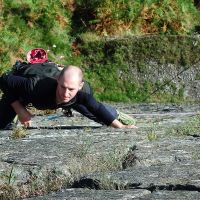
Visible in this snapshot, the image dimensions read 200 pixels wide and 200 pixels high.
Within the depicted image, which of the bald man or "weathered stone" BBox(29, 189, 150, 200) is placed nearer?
"weathered stone" BBox(29, 189, 150, 200)

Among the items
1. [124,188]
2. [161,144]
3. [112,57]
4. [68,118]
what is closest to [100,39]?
[112,57]

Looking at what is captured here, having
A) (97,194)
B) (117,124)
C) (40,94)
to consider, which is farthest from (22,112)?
(97,194)

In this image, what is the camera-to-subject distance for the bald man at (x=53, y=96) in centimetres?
689

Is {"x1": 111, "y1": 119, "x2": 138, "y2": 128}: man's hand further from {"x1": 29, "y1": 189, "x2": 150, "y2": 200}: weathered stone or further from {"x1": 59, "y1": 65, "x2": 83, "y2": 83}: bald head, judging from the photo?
{"x1": 29, "y1": 189, "x2": 150, "y2": 200}: weathered stone

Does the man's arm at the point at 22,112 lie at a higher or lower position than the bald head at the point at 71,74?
lower

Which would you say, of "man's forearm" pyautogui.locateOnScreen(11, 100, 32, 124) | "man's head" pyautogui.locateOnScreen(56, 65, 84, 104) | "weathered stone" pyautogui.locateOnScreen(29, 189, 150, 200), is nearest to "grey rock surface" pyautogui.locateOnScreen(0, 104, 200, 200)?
"weathered stone" pyautogui.locateOnScreen(29, 189, 150, 200)

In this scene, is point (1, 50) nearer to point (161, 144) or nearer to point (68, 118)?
point (68, 118)

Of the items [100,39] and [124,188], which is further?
[100,39]

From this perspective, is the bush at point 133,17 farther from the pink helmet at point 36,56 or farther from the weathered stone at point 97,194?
the weathered stone at point 97,194

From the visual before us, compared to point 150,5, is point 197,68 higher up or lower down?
lower down

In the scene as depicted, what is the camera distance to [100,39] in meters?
18.4

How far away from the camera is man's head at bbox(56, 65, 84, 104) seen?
679 centimetres

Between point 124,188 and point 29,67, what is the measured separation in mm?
A: 3659

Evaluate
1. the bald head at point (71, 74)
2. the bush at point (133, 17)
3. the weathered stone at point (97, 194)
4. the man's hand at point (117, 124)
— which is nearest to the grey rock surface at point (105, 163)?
the weathered stone at point (97, 194)
